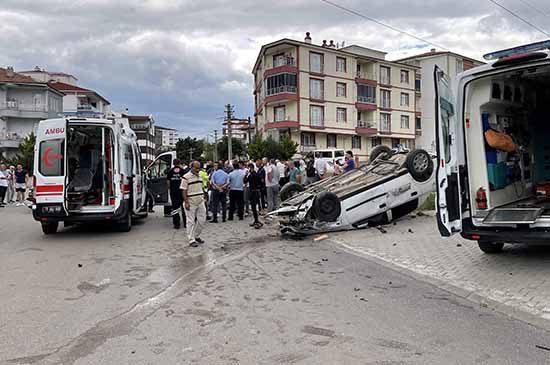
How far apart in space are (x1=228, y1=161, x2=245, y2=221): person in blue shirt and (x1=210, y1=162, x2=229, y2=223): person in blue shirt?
181 mm

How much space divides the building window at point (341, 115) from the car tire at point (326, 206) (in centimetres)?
4904

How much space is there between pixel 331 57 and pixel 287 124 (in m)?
10.0

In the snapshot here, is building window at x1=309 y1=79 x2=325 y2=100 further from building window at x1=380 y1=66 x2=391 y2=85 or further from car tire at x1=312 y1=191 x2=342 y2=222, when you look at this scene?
car tire at x1=312 y1=191 x2=342 y2=222

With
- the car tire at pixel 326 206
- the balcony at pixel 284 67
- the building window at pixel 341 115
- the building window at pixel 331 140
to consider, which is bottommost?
the car tire at pixel 326 206

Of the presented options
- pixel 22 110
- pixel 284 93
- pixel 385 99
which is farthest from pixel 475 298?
pixel 385 99

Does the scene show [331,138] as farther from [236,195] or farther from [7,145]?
[236,195]

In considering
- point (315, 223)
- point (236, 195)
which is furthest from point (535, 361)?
point (236, 195)

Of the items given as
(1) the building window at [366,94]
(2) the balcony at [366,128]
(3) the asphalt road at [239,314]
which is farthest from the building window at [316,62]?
(3) the asphalt road at [239,314]

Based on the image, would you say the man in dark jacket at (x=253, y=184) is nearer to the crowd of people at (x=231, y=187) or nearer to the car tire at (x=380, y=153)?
the crowd of people at (x=231, y=187)

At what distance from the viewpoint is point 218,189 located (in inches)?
578

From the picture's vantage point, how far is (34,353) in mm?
4477

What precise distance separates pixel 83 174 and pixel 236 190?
4.31 m

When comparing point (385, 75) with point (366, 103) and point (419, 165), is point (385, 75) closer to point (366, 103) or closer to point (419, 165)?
point (366, 103)

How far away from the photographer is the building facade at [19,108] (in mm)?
53719
